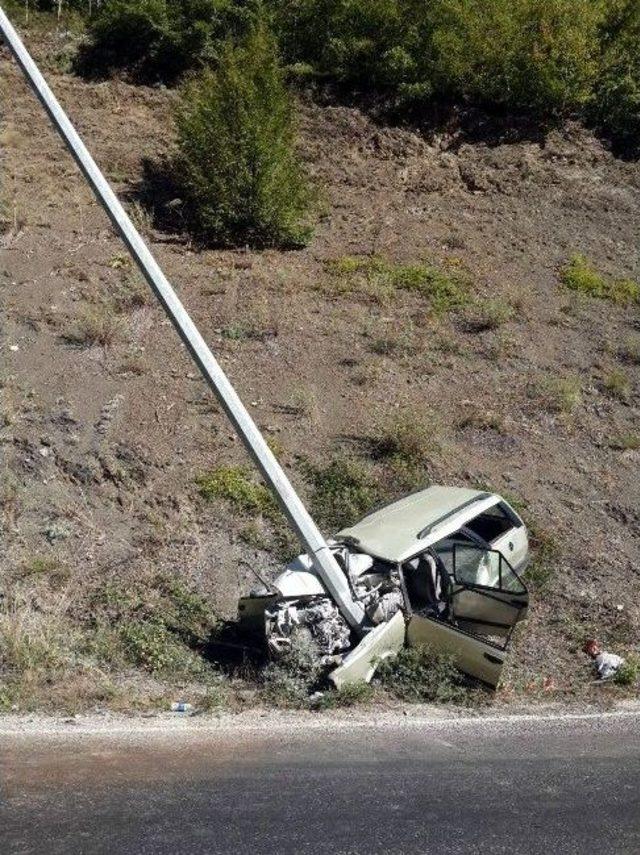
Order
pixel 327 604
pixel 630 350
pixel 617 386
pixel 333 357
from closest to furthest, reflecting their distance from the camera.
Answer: pixel 327 604 → pixel 617 386 → pixel 333 357 → pixel 630 350

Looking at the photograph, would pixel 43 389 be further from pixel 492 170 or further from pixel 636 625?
pixel 492 170

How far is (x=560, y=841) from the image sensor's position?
580 centimetres

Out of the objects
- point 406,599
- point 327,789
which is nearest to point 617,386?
point 406,599

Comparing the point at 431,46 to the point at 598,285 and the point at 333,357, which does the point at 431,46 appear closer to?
the point at 598,285

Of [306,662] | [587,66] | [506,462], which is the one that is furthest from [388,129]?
[306,662]

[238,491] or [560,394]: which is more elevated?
[560,394]

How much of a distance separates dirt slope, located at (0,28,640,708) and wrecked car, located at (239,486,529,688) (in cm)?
84

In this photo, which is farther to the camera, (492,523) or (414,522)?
(492,523)

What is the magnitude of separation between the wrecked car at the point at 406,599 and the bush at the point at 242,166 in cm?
1129

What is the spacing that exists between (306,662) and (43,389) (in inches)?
289

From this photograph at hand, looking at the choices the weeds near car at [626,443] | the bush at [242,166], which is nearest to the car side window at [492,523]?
the weeds near car at [626,443]

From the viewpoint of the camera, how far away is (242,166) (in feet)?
63.3

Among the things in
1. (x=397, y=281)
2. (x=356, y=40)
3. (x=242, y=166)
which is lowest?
(x=397, y=281)

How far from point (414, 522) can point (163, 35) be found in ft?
71.2
